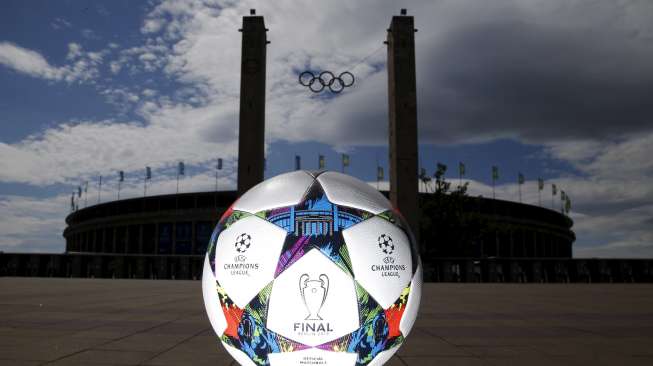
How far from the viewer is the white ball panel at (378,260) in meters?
3.50

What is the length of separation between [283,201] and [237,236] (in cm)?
45

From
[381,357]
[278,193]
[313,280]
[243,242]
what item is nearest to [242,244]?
[243,242]

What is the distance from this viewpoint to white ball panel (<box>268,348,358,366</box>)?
3.43 m

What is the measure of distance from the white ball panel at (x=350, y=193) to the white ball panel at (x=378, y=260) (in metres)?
0.16

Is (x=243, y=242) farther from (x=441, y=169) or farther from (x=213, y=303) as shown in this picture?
(x=441, y=169)

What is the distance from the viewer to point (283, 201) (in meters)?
3.74

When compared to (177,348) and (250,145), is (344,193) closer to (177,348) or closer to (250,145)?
(177,348)

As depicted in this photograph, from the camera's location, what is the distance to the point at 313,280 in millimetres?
3408

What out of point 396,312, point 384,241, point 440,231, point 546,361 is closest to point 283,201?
point 384,241

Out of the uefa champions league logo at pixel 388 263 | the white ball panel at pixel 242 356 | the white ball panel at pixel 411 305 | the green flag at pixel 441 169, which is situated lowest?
the white ball panel at pixel 242 356

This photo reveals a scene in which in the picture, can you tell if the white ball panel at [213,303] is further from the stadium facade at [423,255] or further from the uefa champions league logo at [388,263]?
the stadium facade at [423,255]

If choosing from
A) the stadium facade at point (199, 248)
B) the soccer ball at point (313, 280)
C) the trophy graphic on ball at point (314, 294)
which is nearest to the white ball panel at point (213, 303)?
the soccer ball at point (313, 280)

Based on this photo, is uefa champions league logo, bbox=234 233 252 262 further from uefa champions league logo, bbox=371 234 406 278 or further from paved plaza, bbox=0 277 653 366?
paved plaza, bbox=0 277 653 366

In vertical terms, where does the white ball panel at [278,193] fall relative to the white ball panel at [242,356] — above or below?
above
